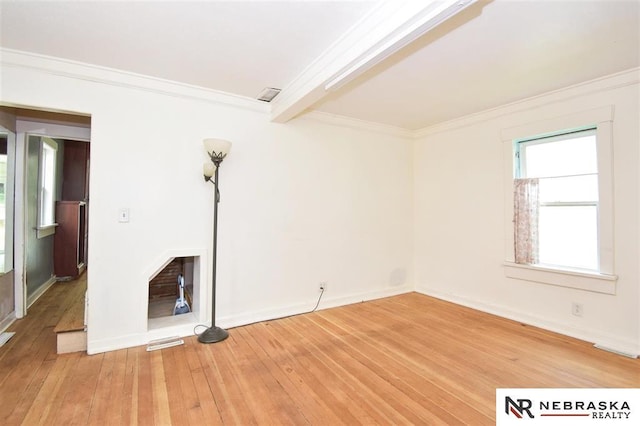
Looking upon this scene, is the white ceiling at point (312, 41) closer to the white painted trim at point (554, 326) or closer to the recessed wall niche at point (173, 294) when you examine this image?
the recessed wall niche at point (173, 294)

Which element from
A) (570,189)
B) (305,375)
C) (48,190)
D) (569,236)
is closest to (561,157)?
(570,189)

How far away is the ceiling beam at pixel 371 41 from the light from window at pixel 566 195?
2.45 metres

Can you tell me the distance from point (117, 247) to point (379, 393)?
2.48 metres

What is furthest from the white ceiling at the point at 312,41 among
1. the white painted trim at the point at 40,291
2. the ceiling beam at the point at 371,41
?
the white painted trim at the point at 40,291

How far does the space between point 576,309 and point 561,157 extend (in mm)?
1557

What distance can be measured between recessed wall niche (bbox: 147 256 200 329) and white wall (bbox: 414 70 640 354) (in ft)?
10.4

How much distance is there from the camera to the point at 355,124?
13.7 feet

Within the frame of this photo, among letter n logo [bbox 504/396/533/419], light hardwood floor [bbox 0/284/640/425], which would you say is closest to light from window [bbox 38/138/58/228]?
light hardwood floor [bbox 0/284/640/425]

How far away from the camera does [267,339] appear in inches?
117

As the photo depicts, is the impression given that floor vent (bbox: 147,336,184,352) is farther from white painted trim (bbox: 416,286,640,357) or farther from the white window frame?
the white window frame

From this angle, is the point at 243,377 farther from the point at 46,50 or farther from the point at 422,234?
the point at 422,234

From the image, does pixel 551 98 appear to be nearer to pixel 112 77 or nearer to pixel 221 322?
pixel 221 322

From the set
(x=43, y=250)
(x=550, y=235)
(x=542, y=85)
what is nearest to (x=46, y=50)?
(x=43, y=250)

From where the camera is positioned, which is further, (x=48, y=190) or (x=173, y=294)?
(x=48, y=190)
